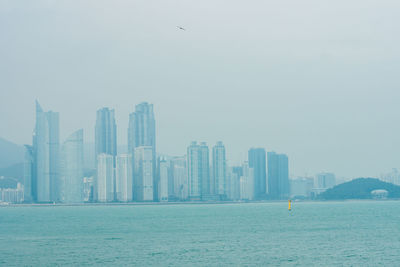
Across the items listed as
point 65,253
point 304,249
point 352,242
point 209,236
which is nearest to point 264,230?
point 209,236

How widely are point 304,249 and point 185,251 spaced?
11.0m

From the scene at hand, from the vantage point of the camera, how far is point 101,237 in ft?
244

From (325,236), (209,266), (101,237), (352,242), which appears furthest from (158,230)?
(209,266)

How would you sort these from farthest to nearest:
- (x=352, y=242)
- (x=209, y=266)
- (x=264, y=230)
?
(x=264, y=230), (x=352, y=242), (x=209, y=266)

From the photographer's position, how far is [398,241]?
65062 millimetres

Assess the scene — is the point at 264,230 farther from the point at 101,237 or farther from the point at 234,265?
the point at 234,265

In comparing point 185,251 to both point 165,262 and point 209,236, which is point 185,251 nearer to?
point 165,262

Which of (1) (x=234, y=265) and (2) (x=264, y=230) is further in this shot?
(2) (x=264, y=230)

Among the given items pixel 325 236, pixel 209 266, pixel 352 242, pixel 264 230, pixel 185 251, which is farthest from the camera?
pixel 264 230

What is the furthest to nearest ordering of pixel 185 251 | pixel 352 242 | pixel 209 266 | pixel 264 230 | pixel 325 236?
pixel 264 230
pixel 325 236
pixel 352 242
pixel 185 251
pixel 209 266

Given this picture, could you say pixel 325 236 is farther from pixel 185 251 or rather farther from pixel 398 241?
pixel 185 251

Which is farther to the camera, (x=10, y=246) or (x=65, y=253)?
(x=10, y=246)

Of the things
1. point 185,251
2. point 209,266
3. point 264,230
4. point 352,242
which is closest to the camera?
point 209,266

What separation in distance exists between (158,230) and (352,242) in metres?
30.8
